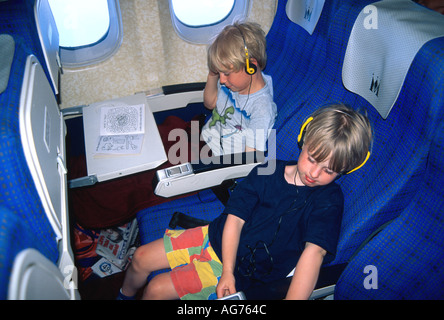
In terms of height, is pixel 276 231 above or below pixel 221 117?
below

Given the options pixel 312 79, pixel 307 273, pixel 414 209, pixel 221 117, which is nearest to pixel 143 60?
pixel 221 117

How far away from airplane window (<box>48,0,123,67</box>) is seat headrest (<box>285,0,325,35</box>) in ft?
3.56

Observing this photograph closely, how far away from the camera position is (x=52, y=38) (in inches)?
55.4

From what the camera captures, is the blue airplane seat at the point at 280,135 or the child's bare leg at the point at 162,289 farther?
the blue airplane seat at the point at 280,135

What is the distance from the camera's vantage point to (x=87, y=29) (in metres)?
1.91

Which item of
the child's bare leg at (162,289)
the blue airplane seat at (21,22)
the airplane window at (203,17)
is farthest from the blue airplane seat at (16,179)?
the airplane window at (203,17)

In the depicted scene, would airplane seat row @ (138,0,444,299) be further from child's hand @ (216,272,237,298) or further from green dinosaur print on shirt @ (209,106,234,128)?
green dinosaur print on shirt @ (209,106,234,128)

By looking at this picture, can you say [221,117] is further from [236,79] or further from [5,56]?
[5,56]

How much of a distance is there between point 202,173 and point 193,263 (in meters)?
0.41

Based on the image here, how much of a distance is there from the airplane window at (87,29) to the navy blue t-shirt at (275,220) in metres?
1.44

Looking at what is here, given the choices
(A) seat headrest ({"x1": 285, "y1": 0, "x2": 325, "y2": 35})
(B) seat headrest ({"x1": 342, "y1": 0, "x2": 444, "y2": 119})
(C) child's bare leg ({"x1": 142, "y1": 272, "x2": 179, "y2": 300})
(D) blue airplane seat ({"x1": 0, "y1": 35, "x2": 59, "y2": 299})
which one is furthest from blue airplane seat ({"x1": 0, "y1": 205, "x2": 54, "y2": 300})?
(A) seat headrest ({"x1": 285, "y1": 0, "x2": 325, "y2": 35})

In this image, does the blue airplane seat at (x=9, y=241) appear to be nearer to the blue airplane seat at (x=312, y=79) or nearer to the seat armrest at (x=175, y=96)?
the blue airplane seat at (x=312, y=79)

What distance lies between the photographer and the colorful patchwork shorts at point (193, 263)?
3.83ft
